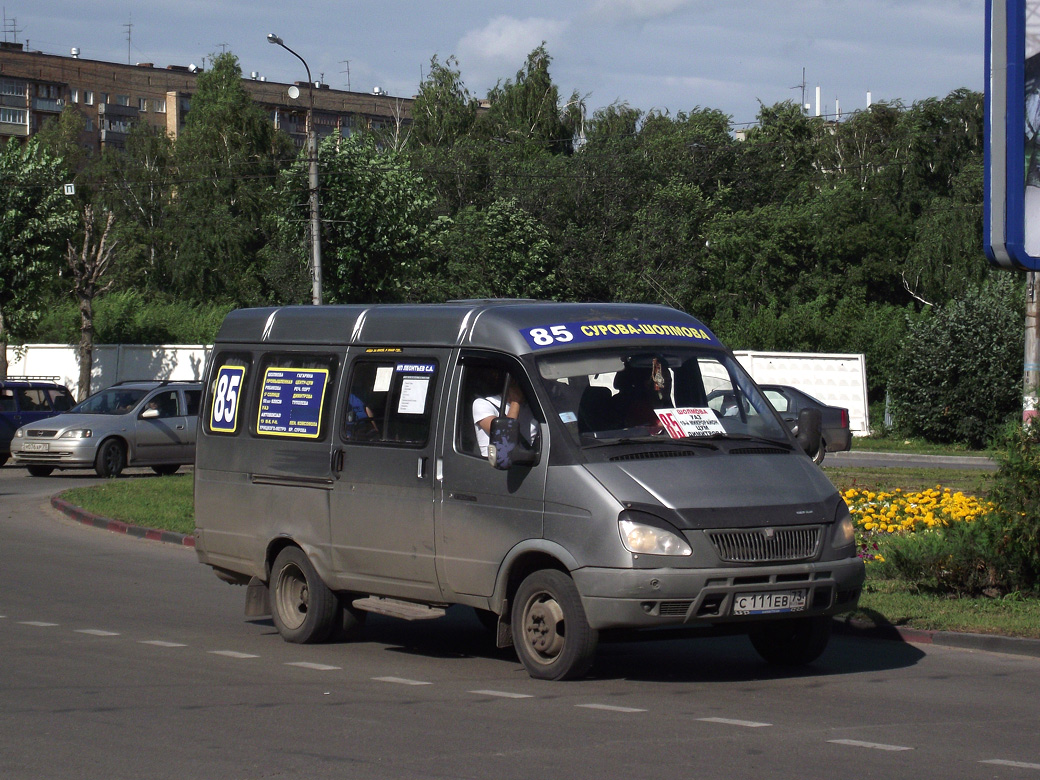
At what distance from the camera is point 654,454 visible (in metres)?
7.73

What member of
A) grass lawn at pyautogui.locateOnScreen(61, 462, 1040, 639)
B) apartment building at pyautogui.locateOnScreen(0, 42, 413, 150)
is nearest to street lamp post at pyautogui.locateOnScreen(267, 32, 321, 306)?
grass lawn at pyautogui.locateOnScreen(61, 462, 1040, 639)

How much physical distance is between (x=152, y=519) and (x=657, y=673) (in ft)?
34.3

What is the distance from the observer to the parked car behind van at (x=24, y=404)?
27703mm

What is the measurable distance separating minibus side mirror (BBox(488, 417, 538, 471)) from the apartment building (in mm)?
93546

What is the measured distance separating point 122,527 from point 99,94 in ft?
336

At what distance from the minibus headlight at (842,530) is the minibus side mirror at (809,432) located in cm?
58

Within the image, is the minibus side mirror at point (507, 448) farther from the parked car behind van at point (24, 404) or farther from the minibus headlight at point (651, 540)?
the parked car behind van at point (24, 404)

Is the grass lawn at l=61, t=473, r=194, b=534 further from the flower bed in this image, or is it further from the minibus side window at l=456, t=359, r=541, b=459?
the minibus side window at l=456, t=359, r=541, b=459

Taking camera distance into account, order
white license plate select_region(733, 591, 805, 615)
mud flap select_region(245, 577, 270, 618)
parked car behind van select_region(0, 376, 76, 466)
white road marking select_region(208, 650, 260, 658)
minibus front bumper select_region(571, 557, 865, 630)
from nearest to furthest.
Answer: minibus front bumper select_region(571, 557, 865, 630) < white license plate select_region(733, 591, 805, 615) < white road marking select_region(208, 650, 260, 658) < mud flap select_region(245, 577, 270, 618) < parked car behind van select_region(0, 376, 76, 466)

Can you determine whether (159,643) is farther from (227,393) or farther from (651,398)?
(651,398)

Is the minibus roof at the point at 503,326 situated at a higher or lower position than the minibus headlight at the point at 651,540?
higher

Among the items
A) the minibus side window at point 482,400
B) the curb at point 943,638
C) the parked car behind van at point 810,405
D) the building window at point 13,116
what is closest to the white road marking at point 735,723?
the minibus side window at point 482,400

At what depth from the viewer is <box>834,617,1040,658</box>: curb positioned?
8.88 m

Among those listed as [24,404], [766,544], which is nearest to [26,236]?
[24,404]
